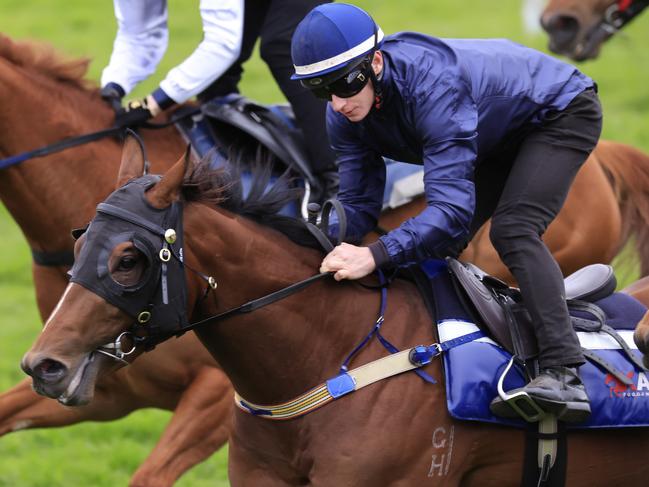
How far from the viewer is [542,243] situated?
404 cm

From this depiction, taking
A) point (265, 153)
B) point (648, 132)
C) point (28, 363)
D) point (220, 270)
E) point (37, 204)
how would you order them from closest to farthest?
1. point (28, 363)
2. point (220, 270)
3. point (37, 204)
4. point (265, 153)
5. point (648, 132)

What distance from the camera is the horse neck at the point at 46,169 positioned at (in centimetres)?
517

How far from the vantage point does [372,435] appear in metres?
3.77

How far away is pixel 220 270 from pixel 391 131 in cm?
75

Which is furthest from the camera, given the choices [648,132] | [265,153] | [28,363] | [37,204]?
[648,132]

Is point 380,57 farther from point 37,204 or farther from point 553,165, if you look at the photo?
point 37,204

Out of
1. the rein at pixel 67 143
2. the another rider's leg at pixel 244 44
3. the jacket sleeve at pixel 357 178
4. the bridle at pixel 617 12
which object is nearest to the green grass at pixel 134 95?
the bridle at pixel 617 12

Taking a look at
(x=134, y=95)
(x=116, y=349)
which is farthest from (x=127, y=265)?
(x=134, y=95)

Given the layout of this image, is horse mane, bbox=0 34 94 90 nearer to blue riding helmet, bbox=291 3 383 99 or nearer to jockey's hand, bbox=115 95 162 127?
jockey's hand, bbox=115 95 162 127

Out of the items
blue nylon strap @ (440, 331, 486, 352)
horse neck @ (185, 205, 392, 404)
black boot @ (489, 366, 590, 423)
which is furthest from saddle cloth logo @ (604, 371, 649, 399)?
horse neck @ (185, 205, 392, 404)

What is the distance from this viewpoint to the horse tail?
6.27 metres

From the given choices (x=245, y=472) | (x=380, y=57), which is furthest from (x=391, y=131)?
(x=245, y=472)

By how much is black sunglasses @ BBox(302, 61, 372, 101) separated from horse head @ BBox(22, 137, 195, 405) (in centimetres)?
51

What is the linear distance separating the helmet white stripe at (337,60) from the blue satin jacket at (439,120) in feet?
0.44
